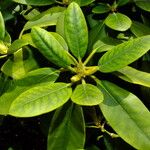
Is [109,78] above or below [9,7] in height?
below

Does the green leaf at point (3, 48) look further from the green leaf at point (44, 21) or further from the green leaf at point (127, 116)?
the green leaf at point (127, 116)

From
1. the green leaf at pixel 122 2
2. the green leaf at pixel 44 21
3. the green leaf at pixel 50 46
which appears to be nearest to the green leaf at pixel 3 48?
the green leaf at pixel 44 21

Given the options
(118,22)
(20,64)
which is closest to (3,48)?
(20,64)

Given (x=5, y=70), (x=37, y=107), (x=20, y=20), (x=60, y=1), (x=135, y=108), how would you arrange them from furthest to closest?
(x=20, y=20), (x=60, y=1), (x=5, y=70), (x=135, y=108), (x=37, y=107)

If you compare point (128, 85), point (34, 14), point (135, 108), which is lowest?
point (128, 85)

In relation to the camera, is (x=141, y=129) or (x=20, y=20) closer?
(x=141, y=129)

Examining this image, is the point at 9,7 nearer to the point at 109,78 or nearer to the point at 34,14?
the point at 34,14

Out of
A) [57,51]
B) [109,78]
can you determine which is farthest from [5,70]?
[109,78]
